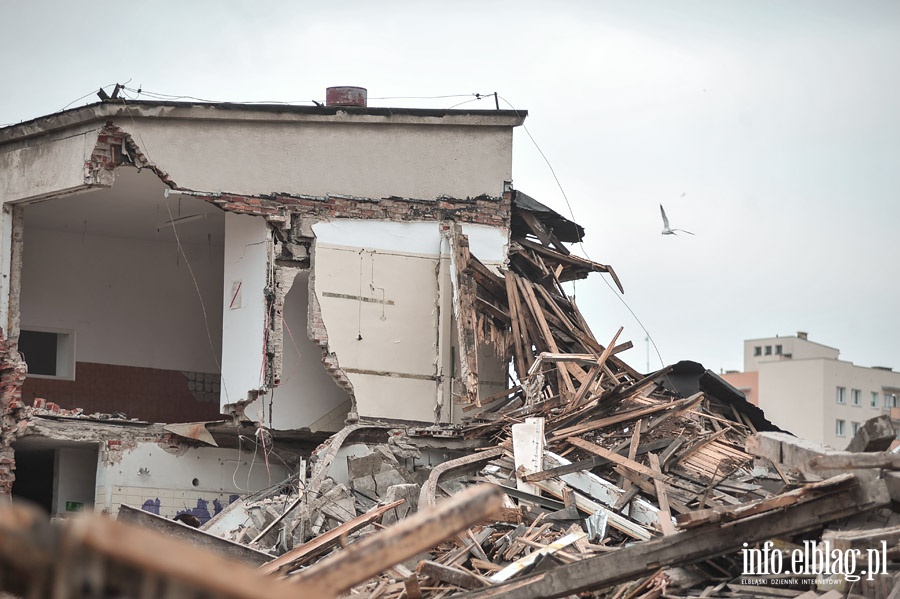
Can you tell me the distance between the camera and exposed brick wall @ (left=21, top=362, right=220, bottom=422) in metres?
18.5

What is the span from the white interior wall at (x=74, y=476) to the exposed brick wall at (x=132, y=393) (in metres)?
1.82

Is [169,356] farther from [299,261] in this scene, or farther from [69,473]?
[299,261]

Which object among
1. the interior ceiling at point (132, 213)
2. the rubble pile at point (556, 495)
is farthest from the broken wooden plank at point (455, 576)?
the interior ceiling at point (132, 213)

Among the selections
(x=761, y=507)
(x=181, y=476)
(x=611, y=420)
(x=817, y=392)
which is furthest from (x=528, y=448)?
(x=817, y=392)

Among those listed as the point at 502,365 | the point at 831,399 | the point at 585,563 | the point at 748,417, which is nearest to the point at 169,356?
the point at 502,365

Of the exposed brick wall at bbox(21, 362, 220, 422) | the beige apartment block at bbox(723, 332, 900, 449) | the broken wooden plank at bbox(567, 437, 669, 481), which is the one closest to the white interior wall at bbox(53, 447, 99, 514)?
the exposed brick wall at bbox(21, 362, 220, 422)

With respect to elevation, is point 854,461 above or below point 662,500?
above

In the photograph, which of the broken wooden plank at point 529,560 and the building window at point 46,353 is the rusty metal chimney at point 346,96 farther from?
the broken wooden plank at point 529,560

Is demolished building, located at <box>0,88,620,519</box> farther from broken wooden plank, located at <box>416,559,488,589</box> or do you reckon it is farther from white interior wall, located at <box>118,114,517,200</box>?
broken wooden plank, located at <box>416,559,488,589</box>

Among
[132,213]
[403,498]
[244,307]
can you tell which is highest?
[132,213]

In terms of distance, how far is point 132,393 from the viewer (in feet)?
63.3

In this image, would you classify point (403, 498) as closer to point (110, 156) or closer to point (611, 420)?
point (611, 420)

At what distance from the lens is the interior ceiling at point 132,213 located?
16406mm

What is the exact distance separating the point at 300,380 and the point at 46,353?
506 cm
